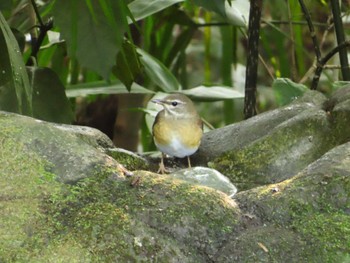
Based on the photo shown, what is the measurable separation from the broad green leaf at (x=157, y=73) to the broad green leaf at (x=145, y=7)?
0.20m

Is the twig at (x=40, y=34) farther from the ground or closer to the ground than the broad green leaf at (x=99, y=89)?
farther from the ground

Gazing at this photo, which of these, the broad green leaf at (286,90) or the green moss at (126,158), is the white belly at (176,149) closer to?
the green moss at (126,158)

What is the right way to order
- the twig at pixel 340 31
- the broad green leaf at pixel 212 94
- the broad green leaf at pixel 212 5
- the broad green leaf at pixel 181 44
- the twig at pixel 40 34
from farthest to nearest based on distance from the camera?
the broad green leaf at pixel 181 44, the broad green leaf at pixel 212 94, the twig at pixel 340 31, the twig at pixel 40 34, the broad green leaf at pixel 212 5

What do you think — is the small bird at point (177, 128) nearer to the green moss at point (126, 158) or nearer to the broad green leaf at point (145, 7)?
the green moss at point (126, 158)

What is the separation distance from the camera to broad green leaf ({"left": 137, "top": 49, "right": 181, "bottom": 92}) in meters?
3.76

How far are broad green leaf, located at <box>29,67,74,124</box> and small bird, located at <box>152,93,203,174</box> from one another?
0.36 m

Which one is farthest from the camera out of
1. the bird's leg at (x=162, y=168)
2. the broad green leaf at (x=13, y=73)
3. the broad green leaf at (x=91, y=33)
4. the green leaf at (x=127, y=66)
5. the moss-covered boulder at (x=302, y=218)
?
the green leaf at (x=127, y=66)

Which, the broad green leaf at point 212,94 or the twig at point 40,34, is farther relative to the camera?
the broad green leaf at point 212,94

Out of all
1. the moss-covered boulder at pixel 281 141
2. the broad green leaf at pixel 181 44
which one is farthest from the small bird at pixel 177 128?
the broad green leaf at pixel 181 44

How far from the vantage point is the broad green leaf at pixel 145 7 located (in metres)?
3.56

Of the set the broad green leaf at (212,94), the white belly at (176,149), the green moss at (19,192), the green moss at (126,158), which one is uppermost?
the green moss at (19,192)

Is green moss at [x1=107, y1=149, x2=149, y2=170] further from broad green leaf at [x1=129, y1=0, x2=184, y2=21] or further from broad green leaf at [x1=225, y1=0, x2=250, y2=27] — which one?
broad green leaf at [x1=225, y1=0, x2=250, y2=27]

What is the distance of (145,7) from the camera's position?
3.59 meters

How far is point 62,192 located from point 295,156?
985 mm
